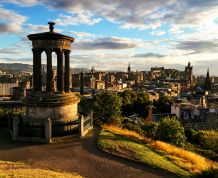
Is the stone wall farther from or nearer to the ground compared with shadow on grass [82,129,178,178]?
farther from the ground

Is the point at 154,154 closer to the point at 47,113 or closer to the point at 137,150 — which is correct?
the point at 137,150

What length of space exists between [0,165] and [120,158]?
5.50 m

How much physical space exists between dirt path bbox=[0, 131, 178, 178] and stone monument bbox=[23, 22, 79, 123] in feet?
8.58

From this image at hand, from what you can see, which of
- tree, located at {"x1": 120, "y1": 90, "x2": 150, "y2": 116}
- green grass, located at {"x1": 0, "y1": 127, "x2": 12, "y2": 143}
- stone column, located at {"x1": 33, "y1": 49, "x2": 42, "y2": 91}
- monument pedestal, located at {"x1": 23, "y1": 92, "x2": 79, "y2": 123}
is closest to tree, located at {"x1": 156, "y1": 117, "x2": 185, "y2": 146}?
monument pedestal, located at {"x1": 23, "y1": 92, "x2": 79, "y2": 123}

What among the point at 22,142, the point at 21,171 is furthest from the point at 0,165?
the point at 22,142

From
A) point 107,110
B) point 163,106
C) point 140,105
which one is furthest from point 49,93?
point 163,106

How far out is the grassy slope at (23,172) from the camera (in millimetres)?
11620

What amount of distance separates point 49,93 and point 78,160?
636 cm

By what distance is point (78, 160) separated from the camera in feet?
49.5

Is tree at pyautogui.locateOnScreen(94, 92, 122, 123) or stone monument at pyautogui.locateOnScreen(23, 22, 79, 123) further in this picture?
tree at pyautogui.locateOnScreen(94, 92, 122, 123)

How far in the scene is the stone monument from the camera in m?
19.9

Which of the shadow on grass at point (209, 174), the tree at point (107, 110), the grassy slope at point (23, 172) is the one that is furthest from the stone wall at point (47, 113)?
the shadow on grass at point (209, 174)

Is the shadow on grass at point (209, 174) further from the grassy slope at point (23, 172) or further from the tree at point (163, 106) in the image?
the tree at point (163, 106)

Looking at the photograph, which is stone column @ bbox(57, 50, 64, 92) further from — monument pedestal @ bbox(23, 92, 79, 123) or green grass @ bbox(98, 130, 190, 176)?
green grass @ bbox(98, 130, 190, 176)
